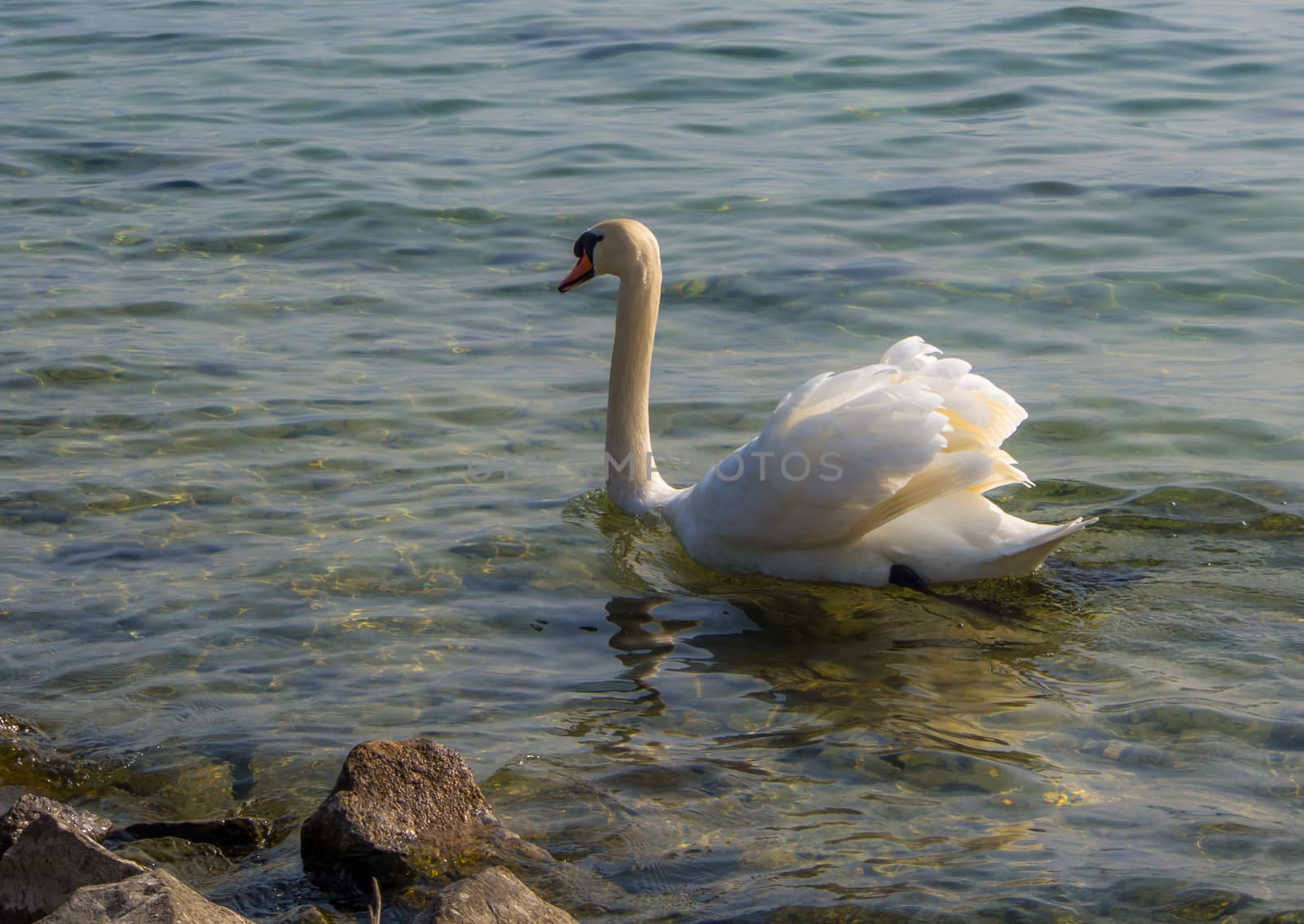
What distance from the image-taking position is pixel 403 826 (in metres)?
3.57

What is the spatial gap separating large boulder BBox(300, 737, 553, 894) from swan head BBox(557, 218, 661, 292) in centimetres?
298

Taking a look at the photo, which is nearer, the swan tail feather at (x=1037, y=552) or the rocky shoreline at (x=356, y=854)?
the rocky shoreline at (x=356, y=854)

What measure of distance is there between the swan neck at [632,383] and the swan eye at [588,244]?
0.54 ft

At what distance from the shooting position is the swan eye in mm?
6430

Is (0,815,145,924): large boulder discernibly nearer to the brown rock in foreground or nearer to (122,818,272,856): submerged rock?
(122,818,272,856): submerged rock

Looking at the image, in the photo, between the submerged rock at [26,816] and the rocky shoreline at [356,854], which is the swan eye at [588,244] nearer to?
the rocky shoreline at [356,854]

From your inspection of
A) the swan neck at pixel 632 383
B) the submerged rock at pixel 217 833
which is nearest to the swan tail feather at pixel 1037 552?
the swan neck at pixel 632 383

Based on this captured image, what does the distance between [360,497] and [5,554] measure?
1315mm

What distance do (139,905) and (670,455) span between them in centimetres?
431

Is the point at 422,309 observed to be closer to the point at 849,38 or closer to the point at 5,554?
the point at 5,554

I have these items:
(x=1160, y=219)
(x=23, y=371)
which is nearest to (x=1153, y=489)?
(x=1160, y=219)

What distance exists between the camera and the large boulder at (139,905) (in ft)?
9.69

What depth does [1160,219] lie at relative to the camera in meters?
9.81

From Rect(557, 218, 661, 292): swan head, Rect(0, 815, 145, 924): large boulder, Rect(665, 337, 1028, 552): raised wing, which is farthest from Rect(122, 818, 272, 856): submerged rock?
Rect(557, 218, 661, 292): swan head
